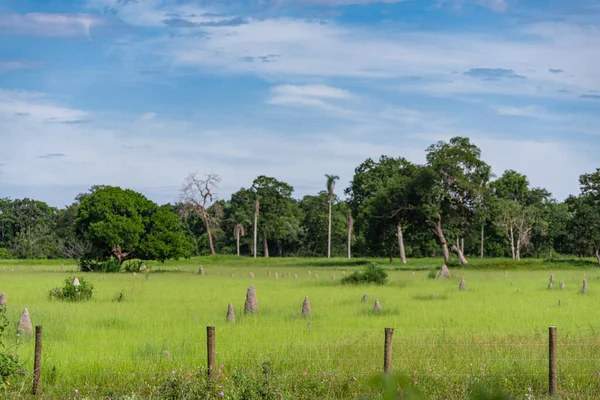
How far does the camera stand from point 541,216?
97.4m

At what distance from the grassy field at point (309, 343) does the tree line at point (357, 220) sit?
90.7 feet

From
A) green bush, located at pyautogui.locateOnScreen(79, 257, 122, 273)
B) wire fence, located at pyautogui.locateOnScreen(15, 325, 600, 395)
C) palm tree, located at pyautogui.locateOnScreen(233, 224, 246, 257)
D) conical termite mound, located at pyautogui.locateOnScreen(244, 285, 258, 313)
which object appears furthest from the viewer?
palm tree, located at pyautogui.locateOnScreen(233, 224, 246, 257)

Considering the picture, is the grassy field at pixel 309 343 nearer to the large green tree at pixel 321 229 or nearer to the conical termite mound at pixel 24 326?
the conical termite mound at pixel 24 326

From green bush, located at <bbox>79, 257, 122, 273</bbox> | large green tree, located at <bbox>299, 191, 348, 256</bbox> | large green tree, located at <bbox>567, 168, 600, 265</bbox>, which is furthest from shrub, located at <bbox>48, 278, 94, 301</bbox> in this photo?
large green tree, located at <bbox>299, 191, 348, 256</bbox>

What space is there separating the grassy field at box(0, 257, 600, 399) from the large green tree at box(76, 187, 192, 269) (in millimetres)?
25089

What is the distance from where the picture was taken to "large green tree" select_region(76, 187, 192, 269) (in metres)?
58.6

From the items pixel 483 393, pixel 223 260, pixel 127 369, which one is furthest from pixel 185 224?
pixel 483 393

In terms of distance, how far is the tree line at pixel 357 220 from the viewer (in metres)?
61.4

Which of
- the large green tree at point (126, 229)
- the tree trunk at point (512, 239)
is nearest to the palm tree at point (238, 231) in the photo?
the tree trunk at point (512, 239)

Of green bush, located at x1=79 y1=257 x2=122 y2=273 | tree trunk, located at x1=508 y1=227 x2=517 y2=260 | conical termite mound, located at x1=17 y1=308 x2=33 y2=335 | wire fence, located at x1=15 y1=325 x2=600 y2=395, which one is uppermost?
tree trunk, located at x1=508 y1=227 x2=517 y2=260

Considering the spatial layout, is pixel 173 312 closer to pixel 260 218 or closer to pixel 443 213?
pixel 443 213

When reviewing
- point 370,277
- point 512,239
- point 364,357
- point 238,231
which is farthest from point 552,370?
point 238,231

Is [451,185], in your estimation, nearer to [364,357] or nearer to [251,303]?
[251,303]

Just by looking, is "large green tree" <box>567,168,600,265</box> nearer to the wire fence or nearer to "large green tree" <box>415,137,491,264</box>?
"large green tree" <box>415,137,491,264</box>
